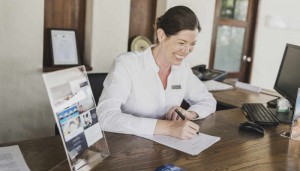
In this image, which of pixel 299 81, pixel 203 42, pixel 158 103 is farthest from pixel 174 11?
pixel 203 42

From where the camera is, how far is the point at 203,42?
3463 mm

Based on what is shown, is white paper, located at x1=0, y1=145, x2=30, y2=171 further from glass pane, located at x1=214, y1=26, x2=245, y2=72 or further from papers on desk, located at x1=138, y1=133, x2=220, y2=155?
glass pane, located at x1=214, y1=26, x2=245, y2=72

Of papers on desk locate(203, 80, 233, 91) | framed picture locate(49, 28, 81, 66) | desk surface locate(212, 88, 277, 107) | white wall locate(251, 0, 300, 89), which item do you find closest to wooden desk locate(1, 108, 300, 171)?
desk surface locate(212, 88, 277, 107)

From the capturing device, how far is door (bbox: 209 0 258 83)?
3.73 m

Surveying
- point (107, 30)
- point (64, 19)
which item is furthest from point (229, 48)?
point (64, 19)

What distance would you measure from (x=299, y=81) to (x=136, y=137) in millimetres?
1097

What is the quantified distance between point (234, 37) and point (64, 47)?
7.07ft

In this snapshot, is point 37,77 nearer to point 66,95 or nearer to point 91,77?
point 91,77

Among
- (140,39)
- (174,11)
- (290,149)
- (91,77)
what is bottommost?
(290,149)

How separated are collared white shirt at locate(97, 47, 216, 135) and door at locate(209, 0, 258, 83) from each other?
1865 millimetres

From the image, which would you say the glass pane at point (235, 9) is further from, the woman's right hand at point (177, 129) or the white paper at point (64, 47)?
the woman's right hand at point (177, 129)

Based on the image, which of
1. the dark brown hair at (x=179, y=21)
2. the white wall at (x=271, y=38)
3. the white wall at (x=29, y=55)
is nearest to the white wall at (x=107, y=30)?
the white wall at (x=29, y=55)

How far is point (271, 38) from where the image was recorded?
432 centimetres

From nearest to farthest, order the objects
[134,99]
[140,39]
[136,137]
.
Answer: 1. [136,137]
2. [134,99]
3. [140,39]
